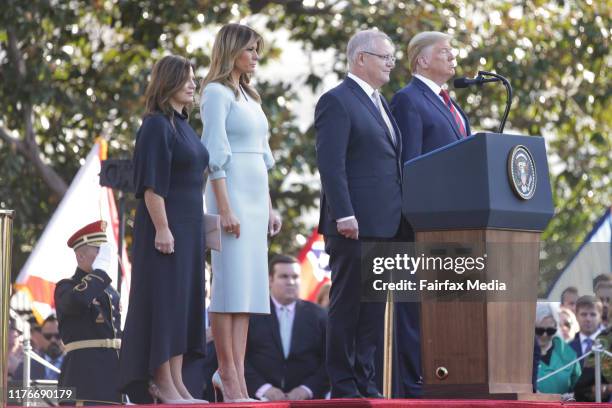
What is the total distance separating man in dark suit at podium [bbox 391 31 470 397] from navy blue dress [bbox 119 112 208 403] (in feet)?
3.62

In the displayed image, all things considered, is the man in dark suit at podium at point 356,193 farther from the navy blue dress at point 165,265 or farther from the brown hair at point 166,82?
the brown hair at point 166,82

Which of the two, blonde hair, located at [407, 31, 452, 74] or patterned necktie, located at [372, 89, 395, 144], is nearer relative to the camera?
patterned necktie, located at [372, 89, 395, 144]

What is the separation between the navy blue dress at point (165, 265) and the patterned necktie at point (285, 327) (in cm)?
304

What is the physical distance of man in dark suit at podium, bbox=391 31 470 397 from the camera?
23.5ft

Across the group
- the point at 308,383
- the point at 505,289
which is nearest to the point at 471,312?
the point at 505,289

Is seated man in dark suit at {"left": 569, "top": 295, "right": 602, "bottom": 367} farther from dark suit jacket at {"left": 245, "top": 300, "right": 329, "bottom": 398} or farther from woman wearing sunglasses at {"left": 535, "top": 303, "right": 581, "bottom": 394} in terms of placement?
dark suit jacket at {"left": 245, "top": 300, "right": 329, "bottom": 398}

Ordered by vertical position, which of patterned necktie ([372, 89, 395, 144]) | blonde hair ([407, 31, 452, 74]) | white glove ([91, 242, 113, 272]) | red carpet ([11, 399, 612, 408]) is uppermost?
blonde hair ([407, 31, 452, 74])

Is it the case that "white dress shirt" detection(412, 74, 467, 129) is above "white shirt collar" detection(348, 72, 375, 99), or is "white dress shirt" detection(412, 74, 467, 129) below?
above

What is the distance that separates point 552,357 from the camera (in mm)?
10148

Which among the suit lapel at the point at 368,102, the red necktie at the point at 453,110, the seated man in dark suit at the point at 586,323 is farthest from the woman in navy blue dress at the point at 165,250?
the seated man in dark suit at the point at 586,323

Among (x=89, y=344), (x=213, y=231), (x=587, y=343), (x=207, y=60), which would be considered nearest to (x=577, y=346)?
(x=587, y=343)

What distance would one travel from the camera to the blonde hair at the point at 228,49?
22.5 ft

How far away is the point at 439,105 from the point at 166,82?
155 centimetres
